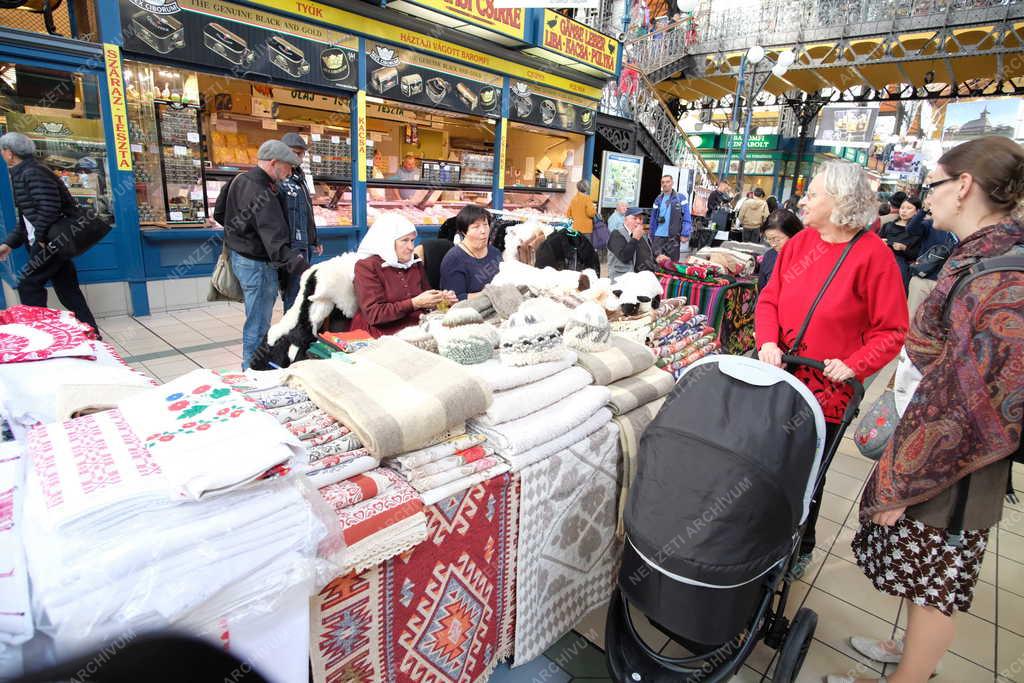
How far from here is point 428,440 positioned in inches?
60.7

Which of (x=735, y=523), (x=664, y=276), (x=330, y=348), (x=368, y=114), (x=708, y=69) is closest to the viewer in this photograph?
(x=735, y=523)

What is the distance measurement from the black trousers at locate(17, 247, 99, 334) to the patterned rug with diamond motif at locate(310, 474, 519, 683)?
4217 millimetres

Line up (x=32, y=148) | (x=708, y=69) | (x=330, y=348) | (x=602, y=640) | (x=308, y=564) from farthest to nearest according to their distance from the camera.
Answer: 1. (x=708, y=69)
2. (x=32, y=148)
3. (x=330, y=348)
4. (x=602, y=640)
5. (x=308, y=564)

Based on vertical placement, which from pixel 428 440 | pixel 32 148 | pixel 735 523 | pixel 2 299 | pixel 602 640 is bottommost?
pixel 602 640

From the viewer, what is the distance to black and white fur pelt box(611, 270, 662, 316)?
9.56ft

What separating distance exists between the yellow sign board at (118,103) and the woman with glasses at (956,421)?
649 centimetres

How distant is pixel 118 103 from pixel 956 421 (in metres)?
6.77

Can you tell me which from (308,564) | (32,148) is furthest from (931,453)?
(32,148)

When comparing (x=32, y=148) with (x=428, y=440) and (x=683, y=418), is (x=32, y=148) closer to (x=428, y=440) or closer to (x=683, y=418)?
(x=428, y=440)

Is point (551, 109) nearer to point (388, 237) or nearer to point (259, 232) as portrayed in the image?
point (259, 232)

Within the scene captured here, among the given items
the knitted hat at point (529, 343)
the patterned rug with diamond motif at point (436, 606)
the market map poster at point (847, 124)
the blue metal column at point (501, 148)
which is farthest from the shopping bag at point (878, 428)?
the market map poster at point (847, 124)

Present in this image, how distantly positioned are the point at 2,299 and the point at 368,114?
195 inches

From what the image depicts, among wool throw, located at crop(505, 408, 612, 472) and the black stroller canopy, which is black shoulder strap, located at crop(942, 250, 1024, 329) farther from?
wool throw, located at crop(505, 408, 612, 472)

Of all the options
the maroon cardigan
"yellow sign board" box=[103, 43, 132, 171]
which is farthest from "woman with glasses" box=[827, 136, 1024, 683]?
"yellow sign board" box=[103, 43, 132, 171]
